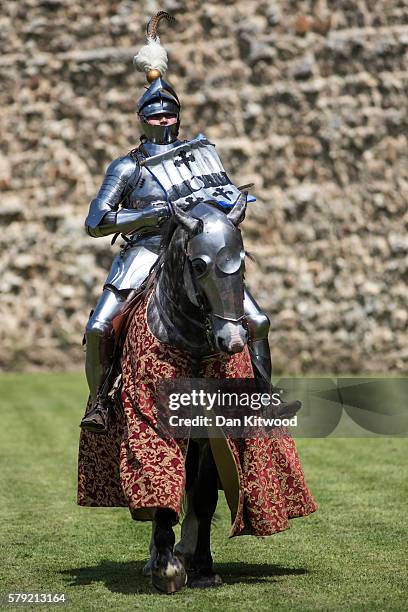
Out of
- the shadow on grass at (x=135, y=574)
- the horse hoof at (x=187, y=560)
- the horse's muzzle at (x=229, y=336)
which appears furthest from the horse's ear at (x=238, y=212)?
the shadow on grass at (x=135, y=574)

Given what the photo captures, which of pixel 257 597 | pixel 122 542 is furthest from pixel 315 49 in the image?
pixel 257 597

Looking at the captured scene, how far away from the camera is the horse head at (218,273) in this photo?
6.14 metres

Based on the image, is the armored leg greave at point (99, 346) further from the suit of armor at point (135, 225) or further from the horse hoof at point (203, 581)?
the horse hoof at point (203, 581)

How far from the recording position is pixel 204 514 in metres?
6.92

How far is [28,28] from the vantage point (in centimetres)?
1845

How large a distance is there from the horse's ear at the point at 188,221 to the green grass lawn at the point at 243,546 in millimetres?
1617

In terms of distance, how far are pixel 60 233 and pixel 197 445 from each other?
38.4 feet

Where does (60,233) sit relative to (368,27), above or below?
below

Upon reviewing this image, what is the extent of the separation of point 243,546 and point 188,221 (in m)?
2.33

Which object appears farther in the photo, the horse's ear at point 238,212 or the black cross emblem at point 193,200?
the black cross emblem at point 193,200

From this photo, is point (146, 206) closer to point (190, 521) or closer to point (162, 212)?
point (162, 212)

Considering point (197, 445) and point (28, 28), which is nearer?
point (197, 445)

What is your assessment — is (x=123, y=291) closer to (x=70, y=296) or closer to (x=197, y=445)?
(x=197, y=445)

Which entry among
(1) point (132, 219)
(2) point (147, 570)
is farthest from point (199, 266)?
(2) point (147, 570)
